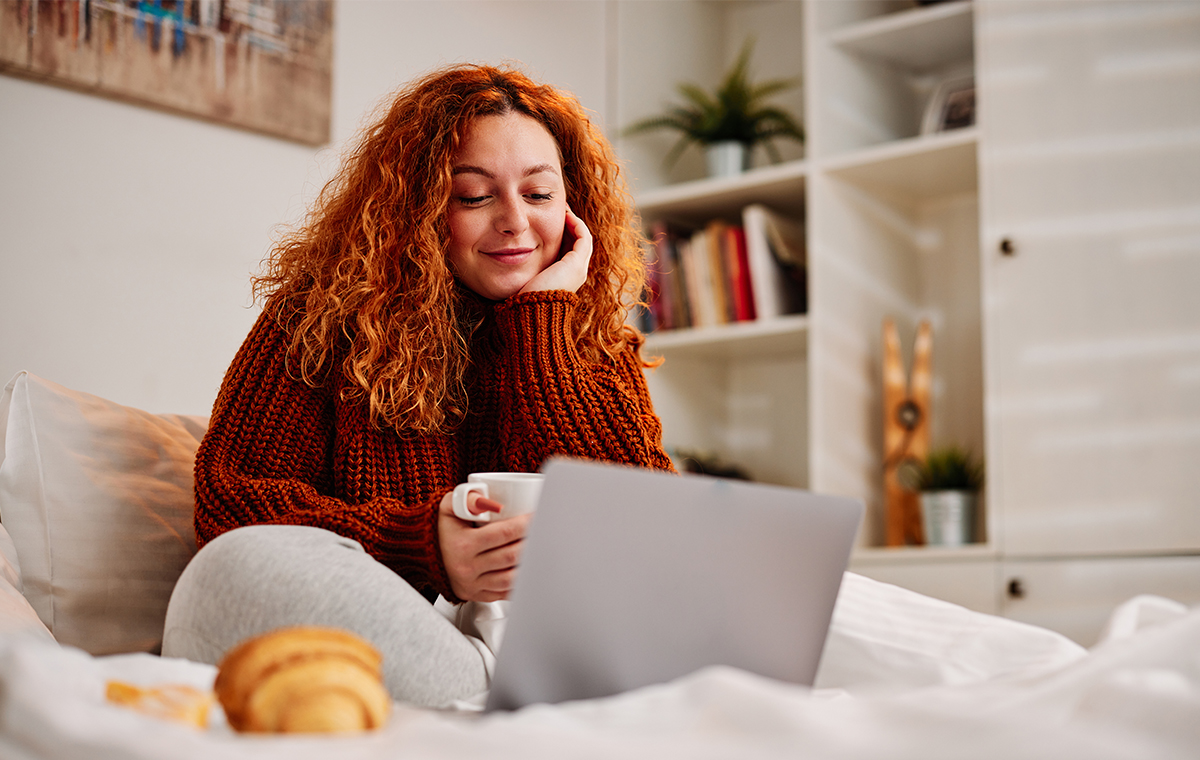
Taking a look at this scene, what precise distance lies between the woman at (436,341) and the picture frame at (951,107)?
1.19 meters

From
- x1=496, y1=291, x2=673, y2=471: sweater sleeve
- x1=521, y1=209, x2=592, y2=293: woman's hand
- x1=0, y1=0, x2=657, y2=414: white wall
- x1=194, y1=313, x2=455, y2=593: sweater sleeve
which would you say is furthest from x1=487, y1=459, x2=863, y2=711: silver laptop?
x1=0, y1=0, x2=657, y2=414: white wall

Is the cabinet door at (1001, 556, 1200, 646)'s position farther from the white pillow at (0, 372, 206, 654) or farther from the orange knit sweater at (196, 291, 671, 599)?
the white pillow at (0, 372, 206, 654)

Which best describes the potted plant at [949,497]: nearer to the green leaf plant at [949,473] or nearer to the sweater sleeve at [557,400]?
the green leaf plant at [949,473]

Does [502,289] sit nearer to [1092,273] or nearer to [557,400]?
[557,400]

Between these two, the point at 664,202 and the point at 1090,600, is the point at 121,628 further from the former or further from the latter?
the point at 664,202

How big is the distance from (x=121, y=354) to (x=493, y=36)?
1156 millimetres

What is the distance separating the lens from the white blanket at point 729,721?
1.25 feet

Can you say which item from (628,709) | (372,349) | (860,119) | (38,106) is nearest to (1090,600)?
(860,119)

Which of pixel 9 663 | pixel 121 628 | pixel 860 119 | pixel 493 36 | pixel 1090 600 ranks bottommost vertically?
pixel 1090 600

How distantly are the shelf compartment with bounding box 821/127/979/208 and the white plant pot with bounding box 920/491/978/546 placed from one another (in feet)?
2.35

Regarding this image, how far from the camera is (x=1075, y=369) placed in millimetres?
1996

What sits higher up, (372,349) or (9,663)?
(372,349)

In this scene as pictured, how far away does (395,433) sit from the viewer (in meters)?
1.17

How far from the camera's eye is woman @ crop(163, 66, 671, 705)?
1059 mm
